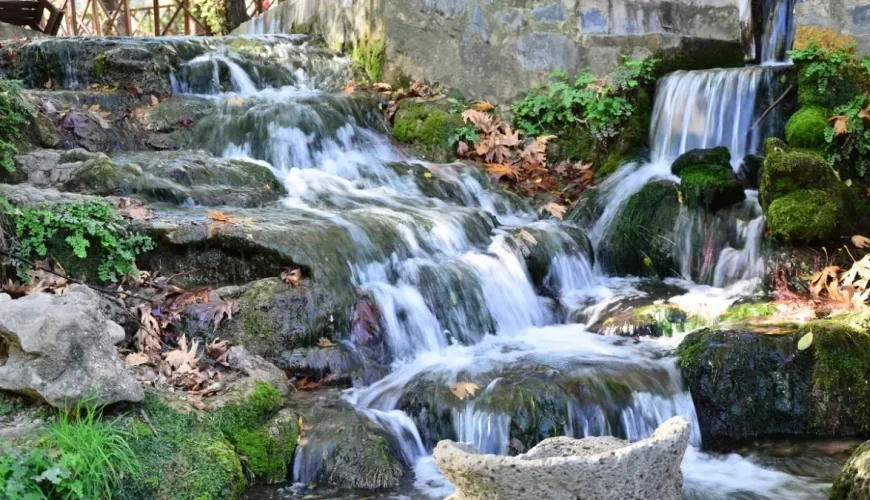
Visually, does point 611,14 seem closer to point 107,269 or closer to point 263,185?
point 263,185

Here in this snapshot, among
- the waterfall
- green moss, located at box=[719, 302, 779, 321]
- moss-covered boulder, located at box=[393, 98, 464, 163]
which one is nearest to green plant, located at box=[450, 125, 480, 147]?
moss-covered boulder, located at box=[393, 98, 464, 163]

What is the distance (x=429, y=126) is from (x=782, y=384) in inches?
206

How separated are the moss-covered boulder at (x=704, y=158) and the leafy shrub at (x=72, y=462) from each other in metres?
5.77

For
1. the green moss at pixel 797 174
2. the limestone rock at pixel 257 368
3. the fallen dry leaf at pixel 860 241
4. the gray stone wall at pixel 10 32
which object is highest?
the gray stone wall at pixel 10 32

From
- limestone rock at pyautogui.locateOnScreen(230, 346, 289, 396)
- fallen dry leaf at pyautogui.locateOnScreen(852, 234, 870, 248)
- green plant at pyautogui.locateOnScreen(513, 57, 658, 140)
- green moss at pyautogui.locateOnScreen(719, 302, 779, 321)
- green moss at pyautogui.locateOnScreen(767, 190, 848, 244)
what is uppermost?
green plant at pyautogui.locateOnScreen(513, 57, 658, 140)

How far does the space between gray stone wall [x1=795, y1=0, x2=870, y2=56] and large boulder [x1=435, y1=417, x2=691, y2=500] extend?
21.2ft

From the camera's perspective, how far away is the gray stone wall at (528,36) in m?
9.11

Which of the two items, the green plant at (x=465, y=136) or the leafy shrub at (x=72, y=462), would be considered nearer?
the leafy shrub at (x=72, y=462)

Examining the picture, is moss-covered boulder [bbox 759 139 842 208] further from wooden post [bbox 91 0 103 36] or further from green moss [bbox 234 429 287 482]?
wooden post [bbox 91 0 103 36]

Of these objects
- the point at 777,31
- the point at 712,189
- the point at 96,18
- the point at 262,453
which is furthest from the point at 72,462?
the point at 96,18

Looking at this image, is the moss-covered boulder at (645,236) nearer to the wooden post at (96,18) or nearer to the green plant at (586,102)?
the green plant at (586,102)

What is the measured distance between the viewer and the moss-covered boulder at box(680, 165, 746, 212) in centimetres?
728

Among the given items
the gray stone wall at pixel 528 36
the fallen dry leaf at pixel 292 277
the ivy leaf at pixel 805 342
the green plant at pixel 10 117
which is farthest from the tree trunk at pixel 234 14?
the ivy leaf at pixel 805 342

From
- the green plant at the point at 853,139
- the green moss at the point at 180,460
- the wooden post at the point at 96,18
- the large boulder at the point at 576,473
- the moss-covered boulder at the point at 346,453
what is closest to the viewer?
the large boulder at the point at 576,473
